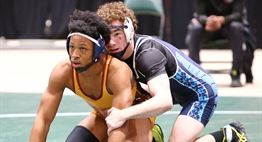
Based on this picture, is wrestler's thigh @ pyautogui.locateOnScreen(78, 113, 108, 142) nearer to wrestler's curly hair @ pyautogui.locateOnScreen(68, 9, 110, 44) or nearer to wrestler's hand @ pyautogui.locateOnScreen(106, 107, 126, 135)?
wrestler's hand @ pyautogui.locateOnScreen(106, 107, 126, 135)

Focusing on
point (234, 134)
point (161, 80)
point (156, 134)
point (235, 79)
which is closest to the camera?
point (161, 80)

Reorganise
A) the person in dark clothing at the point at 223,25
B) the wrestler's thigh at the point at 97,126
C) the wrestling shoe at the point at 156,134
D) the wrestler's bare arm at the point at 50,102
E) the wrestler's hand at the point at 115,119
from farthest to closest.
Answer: the person in dark clothing at the point at 223,25 < the wrestling shoe at the point at 156,134 < the wrestler's thigh at the point at 97,126 < the wrestler's bare arm at the point at 50,102 < the wrestler's hand at the point at 115,119

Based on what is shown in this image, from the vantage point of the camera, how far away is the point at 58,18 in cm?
1135

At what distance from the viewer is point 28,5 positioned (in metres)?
11.4

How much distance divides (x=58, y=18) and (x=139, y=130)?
806 centimetres

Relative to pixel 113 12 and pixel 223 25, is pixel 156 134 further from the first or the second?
pixel 223 25

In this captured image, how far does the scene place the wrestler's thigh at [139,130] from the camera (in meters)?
3.48

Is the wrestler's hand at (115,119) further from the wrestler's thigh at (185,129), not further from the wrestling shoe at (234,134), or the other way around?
the wrestling shoe at (234,134)

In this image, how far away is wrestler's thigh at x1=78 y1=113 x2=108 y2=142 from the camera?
3.66 meters

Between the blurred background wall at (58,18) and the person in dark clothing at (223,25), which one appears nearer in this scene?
the person in dark clothing at (223,25)

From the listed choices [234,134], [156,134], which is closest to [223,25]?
[234,134]

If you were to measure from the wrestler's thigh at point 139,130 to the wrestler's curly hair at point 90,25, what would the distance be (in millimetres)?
536

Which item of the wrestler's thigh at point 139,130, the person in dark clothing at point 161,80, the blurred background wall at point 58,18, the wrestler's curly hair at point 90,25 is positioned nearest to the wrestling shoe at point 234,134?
the person in dark clothing at point 161,80

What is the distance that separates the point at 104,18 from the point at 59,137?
1358 millimetres
